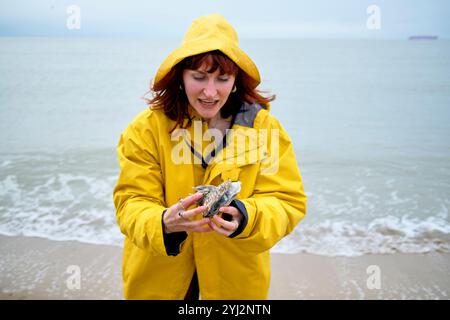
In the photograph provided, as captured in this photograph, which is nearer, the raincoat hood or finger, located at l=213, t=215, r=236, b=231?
finger, located at l=213, t=215, r=236, b=231

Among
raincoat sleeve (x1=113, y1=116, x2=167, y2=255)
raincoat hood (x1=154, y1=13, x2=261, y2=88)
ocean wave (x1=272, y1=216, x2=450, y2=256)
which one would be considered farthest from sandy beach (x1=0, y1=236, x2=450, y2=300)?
raincoat hood (x1=154, y1=13, x2=261, y2=88)

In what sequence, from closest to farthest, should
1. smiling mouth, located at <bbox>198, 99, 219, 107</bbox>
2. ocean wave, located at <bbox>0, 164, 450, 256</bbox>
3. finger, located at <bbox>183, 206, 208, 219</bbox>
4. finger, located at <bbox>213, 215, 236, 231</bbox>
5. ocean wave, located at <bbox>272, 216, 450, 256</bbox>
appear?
1. finger, located at <bbox>183, 206, 208, 219</bbox>
2. finger, located at <bbox>213, 215, 236, 231</bbox>
3. smiling mouth, located at <bbox>198, 99, 219, 107</bbox>
4. ocean wave, located at <bbox>272, 216, 450, 256</bbox>
5. ocean wave, located at <bbox>0, 164, 450, 256</bbox>

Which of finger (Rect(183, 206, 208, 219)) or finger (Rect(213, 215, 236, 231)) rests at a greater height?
finger (Rect(183, 206, 208, 219))

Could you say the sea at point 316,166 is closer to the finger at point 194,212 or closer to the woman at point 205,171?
the woman at point 205,171

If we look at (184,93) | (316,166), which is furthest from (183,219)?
(316,166)

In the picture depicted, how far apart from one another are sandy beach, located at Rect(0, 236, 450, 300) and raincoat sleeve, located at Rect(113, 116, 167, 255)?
277 cm

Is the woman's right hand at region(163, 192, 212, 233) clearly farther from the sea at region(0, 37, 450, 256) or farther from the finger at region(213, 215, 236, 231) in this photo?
the sea at region(0, 37, 450, 256)

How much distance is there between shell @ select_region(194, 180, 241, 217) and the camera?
5.61ft

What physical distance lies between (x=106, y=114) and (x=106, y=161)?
7.77 meters

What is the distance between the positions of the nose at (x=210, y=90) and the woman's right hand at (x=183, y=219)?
0.57 meters

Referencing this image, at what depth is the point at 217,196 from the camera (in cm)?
172

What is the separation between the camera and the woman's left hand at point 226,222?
1.74 meters

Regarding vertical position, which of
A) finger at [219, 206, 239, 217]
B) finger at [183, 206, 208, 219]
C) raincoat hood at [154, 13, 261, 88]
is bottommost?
finger at [219, 206, 239, 217]

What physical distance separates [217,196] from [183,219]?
0.19m
